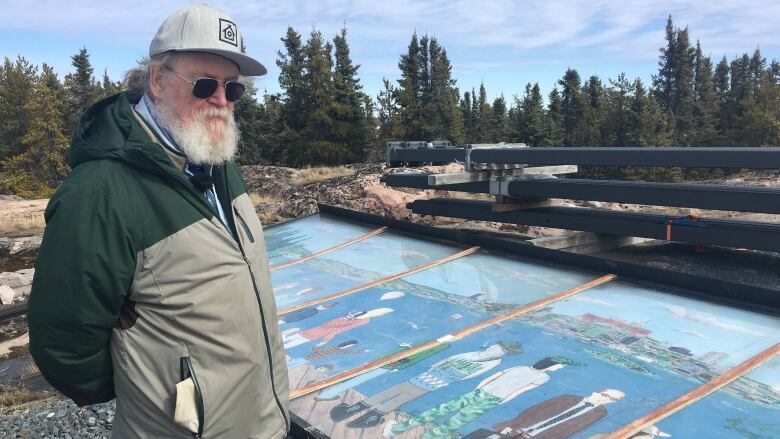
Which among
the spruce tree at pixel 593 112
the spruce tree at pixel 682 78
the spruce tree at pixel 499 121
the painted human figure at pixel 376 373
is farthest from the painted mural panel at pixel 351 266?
the spruce tree at pixel 682 78

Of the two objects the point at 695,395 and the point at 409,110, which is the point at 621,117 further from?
the point at 695,395

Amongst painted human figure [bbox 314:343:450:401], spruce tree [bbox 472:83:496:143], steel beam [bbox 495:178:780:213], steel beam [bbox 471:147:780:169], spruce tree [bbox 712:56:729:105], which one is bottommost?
painted human figure [bbox 314:343:450:401]

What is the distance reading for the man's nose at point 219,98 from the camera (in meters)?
2.17

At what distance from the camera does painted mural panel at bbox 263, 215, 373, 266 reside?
22.7ft

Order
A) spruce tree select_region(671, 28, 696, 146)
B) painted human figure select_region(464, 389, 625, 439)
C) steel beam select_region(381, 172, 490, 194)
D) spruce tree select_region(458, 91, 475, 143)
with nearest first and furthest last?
painted human figure select_region(464, 389, 625, 439) < steel beam select_region(381, 172, 490, 194) < spruce tree select_region(671, 28, 696, 146) < spruce tree select_region(458, 91, 475, 143)

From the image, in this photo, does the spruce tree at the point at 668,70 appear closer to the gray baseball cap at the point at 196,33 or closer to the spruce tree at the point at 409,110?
the spruce tree at the point at 409,110

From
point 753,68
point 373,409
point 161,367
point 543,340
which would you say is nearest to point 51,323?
point 161,367

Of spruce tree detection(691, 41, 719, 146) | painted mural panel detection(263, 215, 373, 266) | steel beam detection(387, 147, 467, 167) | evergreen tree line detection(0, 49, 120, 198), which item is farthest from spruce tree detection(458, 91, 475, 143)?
painted mural panel detection(263, 215, 373, 266)

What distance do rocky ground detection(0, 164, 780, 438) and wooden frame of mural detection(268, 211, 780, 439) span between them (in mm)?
2013

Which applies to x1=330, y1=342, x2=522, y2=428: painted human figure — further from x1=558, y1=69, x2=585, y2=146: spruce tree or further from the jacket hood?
x1=558, y1=69, x2=585, y2=146: spruce tree

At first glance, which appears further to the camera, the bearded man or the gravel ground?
the gravel ground

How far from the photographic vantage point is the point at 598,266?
473cm

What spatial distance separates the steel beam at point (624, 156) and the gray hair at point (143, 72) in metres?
4.92

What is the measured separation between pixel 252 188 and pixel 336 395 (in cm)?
1647
